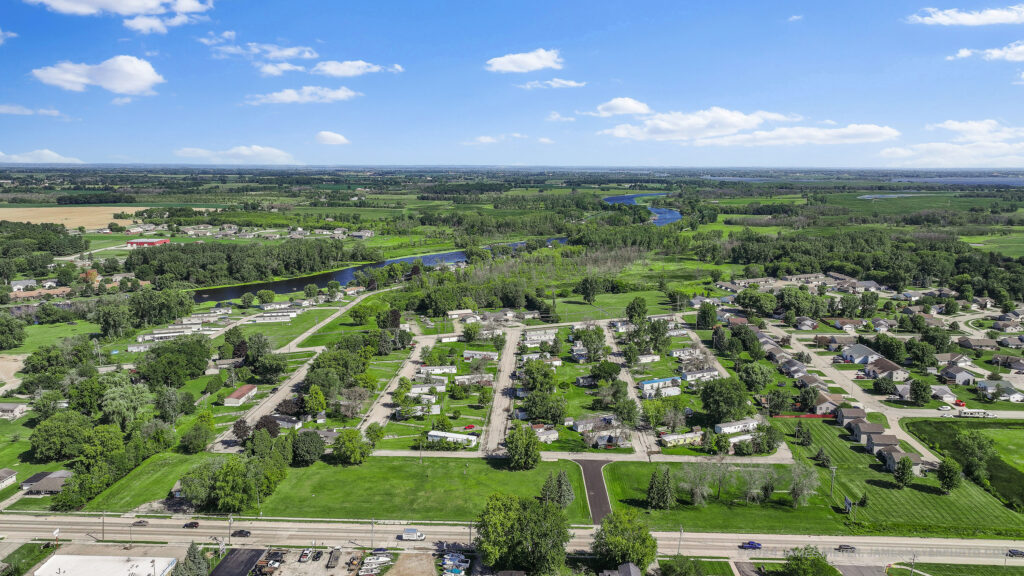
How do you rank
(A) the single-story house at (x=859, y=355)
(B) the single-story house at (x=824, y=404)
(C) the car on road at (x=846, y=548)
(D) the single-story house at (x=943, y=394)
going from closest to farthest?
(C) the car on road at (x=846, y=548)
(B) the single-story house at (x=824, y=404)
(D) the single-story house at (x=943, y=394)
(A) the single-story house at (x=859, y=355)

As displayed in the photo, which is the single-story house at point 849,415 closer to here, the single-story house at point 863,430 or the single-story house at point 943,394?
the single-story house at point 863,430

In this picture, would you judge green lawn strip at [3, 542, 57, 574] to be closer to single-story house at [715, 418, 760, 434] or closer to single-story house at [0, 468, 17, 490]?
single-story house at [0, 468, 17, 490]

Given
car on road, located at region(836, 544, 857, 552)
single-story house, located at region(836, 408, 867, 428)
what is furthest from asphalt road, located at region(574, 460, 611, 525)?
single-story house, located at region(836, 408, 867, 428)

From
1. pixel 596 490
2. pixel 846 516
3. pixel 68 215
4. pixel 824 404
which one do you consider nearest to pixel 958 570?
pixel 846 516

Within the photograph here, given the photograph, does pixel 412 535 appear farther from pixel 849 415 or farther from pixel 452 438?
pixel 849 415

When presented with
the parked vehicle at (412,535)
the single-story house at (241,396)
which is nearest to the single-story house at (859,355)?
the parked vehicle at (412,535)

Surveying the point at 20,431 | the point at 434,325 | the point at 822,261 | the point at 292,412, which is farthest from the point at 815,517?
the point at 822,261
